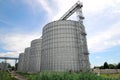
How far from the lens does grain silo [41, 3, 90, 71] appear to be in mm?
45312

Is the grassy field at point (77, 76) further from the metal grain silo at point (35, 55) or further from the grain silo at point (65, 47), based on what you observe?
the metal grain silo at point (35, 55)

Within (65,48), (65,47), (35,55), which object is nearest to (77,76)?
(65,48)

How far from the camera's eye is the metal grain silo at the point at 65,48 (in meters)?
45.3

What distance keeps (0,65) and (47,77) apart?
7.40 m

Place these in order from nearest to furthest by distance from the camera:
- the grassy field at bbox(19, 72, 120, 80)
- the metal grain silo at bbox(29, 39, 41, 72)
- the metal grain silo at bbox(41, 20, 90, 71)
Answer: the grassy field at bbox(19, 72, 120, 80) < the metal grain silo at bbox(41, 20, 90, 71) < the metal grain silo at bbox(29, 39, 41, 72)

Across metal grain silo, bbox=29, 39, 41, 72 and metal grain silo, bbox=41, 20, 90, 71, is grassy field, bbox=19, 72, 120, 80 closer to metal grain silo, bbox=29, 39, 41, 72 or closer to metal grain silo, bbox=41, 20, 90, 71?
metal grain silo, bbox=41, 20, 90, 71

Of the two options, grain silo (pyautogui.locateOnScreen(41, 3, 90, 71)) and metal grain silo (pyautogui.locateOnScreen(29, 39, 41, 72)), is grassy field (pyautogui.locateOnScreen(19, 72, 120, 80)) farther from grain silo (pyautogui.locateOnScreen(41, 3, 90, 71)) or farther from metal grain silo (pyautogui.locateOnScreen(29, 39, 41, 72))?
metal grain silo (pyautogui.locateOnScreen(29, 39, 41, 72))

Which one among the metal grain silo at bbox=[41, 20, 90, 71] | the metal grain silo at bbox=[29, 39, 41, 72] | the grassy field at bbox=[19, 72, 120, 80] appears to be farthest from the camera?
the metal grain silo at bbox=[29, 39, 41, 72]

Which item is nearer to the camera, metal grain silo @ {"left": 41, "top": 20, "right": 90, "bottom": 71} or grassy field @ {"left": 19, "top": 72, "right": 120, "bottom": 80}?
grassy field @ {"left": 19, "top": 72, "right": 120, "bottom": 80}

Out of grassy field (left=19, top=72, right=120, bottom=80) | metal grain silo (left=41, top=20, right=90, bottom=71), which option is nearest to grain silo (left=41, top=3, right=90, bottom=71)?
metal grain silo (left=41, top=20, right=90, bottom=71)

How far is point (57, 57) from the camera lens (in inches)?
1813

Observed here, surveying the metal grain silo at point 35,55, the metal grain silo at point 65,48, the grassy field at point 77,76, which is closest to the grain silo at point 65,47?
the metal grain silo at point 65,48

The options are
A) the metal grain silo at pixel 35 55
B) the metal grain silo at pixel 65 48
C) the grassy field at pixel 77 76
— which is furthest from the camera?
the metal grain silo at pixel 35 55

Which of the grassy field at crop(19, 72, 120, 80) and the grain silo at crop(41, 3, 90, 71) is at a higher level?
the grain silo at crop(41, 3, 90, 71)
